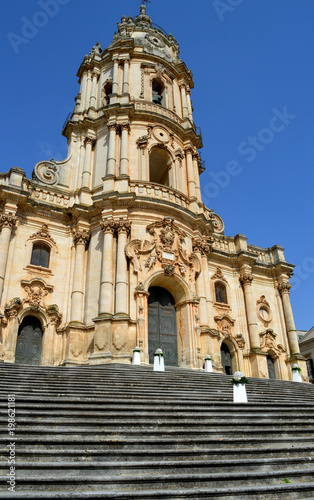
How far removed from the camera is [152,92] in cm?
2817

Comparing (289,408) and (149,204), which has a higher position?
(149,204)

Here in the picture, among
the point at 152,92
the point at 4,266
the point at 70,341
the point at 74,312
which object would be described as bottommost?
the point at 70,341

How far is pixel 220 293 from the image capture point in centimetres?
2634

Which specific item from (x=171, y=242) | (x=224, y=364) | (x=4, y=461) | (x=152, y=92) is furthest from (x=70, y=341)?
(x=152, y=92)

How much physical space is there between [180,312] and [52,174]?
1120cm

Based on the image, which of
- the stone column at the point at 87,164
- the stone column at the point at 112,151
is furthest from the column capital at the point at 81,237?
the stone column at the point at 112,151

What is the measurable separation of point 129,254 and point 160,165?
993 cm

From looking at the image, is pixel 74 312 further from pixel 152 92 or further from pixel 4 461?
pixel 152 92

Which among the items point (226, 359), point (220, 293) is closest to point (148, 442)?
point (226, 359)

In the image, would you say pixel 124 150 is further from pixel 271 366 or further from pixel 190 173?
pixel 271 366

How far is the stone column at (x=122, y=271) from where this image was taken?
18719mm

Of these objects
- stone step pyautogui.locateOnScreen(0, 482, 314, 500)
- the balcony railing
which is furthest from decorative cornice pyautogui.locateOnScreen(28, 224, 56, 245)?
stone step pyautogui.locateOnScreen(0, 482, 314, 500)

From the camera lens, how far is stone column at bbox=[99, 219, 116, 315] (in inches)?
740

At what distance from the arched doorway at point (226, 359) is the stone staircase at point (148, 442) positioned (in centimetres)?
1341
